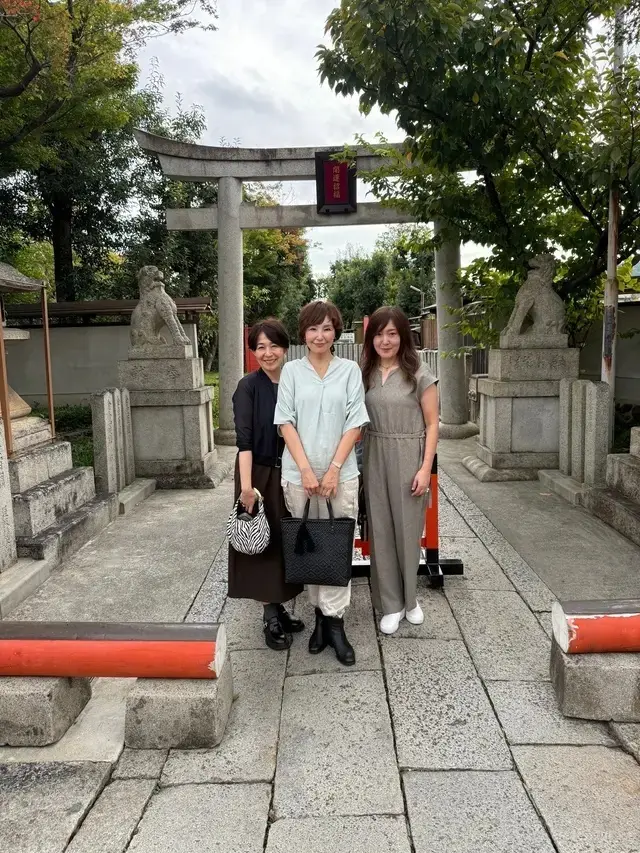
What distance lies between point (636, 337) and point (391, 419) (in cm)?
665

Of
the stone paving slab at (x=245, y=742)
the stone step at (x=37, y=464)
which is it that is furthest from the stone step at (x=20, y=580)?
the stone paving slab at (x=245, y=742)

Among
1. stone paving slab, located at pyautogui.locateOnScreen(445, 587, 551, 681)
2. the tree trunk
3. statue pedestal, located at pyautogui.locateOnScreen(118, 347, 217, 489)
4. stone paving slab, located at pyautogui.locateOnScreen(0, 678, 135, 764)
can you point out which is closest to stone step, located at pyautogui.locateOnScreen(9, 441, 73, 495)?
statue pedestal, located at pyautogui.locateOnScreen(118, 347, 217, 489)

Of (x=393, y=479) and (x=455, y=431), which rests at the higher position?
(x=393, y=479)

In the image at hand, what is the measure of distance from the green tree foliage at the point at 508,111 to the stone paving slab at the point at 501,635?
392 centimetres

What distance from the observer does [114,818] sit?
84.2 inches

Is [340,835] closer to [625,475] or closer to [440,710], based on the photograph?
[440,710]

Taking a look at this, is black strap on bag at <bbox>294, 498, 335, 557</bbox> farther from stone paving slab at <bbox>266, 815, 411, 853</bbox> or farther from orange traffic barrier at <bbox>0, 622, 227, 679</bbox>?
stone paving slab at <bbox>266, 815, 411, 853</bbox>

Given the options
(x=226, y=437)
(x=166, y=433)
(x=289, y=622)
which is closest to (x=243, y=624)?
(x=289, y=622)

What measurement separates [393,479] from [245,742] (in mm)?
1411

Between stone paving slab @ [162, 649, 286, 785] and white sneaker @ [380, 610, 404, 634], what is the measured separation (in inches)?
23.0

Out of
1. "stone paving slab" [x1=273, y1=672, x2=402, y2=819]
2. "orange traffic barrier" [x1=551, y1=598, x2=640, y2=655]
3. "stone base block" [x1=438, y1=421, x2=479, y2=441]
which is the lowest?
"stone paving slab" [x1=273, y1=672, x2=402, y2=819]

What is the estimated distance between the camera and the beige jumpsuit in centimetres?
325

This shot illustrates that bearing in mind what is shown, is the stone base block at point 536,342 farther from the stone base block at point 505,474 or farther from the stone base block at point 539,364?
the stone base block at point 505,474

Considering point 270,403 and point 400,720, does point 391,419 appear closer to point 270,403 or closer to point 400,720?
point 270,403
